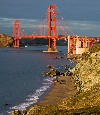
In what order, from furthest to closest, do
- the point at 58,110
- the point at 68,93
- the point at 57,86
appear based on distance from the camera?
the point at 57,86 < the point at 68,93 < the point at 58,110

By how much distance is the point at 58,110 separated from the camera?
87.5 feet

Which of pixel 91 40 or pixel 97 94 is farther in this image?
pixel 91 40

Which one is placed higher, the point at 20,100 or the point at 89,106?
the point at 89,106

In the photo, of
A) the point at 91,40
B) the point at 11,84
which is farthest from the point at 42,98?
the point at 91,40

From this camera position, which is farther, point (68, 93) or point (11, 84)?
point (11, 84)

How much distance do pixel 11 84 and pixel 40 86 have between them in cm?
573

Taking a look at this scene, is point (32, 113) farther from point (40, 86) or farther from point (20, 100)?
point (40, 86)

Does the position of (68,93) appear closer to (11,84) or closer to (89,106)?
(11,84)

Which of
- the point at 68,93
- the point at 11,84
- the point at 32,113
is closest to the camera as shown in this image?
the point at 32,113

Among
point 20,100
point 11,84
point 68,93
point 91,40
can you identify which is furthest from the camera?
point 91,40

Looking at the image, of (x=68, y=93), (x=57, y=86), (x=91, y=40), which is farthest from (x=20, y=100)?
(x=91, y=40)

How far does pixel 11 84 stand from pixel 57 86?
891cm

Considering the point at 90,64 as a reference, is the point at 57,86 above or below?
below

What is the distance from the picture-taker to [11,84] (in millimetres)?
68062
